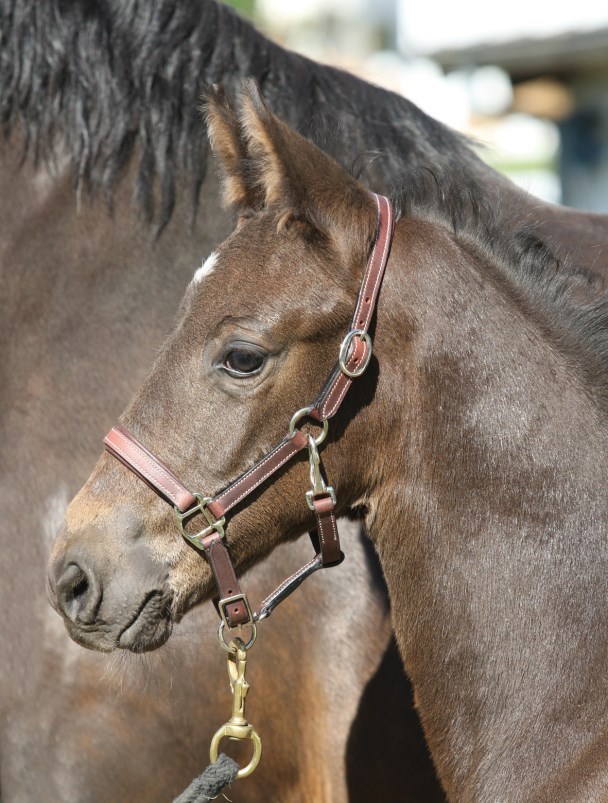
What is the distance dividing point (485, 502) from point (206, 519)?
66 centimetres

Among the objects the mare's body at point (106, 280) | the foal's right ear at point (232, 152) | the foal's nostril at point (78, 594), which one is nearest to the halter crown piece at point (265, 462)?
the foal's nostril at point (78, 594)

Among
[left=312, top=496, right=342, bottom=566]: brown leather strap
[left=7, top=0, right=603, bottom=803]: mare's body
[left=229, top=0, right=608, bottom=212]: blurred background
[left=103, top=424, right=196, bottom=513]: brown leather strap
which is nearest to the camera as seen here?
[left=103, top=424, right=196, bottom=513]: brown leather strap

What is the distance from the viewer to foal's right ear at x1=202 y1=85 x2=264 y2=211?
2578 mm

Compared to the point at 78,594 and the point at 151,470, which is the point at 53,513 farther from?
the point at 151,470

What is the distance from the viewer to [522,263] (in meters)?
2.62

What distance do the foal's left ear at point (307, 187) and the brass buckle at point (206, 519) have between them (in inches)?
25.9

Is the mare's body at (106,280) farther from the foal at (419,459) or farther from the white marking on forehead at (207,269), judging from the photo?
the white marking on forehead at (207,269)

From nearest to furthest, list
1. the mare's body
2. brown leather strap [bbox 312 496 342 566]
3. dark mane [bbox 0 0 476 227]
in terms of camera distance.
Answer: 1. brown leather strap [bbox 312 496 342 566]
2. the mare's body
3. dark mane [bbox 0 0 476 227]

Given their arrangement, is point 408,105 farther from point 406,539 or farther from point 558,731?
point 558,731

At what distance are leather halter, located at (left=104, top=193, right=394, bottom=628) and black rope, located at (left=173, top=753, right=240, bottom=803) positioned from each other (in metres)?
0.43

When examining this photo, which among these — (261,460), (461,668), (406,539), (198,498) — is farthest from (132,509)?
(461,668)

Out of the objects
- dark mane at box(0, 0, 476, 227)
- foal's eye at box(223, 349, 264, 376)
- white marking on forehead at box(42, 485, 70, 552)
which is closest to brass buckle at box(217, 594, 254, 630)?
foal's eye at box(223, 349, 264, 376)

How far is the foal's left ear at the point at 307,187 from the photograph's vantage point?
7.86 feet

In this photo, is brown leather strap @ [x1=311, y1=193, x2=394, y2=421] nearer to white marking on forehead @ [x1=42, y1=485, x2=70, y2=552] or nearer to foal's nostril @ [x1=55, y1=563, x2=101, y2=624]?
foal's nostril @ [x1=55, y1=563, x2=101, y2=624]
